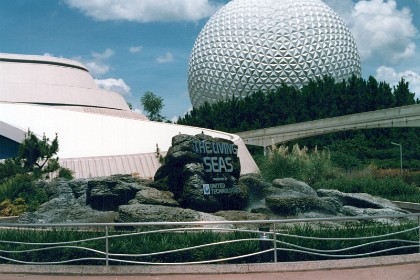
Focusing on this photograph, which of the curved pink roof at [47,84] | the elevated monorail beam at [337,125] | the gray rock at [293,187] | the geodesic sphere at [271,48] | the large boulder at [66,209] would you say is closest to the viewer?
the large boulder at [66,209]

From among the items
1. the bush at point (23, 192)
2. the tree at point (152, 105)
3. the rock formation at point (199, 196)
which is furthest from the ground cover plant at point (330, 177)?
the tree at point (152, 105)

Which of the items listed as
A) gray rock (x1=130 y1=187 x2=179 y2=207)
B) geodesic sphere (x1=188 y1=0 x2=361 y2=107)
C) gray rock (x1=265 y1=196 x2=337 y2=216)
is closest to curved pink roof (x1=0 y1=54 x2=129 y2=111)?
geodesic sphere (x1=188 y1=0 x2=361 y2=107)

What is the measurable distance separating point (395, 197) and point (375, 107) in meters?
23.2

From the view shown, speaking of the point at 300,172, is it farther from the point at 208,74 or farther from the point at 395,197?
the point at 208,74

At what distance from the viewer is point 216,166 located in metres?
15.1

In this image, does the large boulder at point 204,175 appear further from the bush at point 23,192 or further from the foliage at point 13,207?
the foliage at point 13,207

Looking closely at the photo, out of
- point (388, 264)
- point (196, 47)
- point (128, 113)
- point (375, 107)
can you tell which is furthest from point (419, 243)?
point (196, 47)

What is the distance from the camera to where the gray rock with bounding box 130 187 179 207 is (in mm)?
14297

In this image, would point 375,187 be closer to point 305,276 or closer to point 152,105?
point 305,276

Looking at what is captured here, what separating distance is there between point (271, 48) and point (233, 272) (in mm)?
39887

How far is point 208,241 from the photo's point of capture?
9.70m

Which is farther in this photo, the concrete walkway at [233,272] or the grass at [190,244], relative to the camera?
the grass at [190,244]

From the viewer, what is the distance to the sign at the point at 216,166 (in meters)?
14.8

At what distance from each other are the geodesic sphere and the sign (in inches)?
1288
